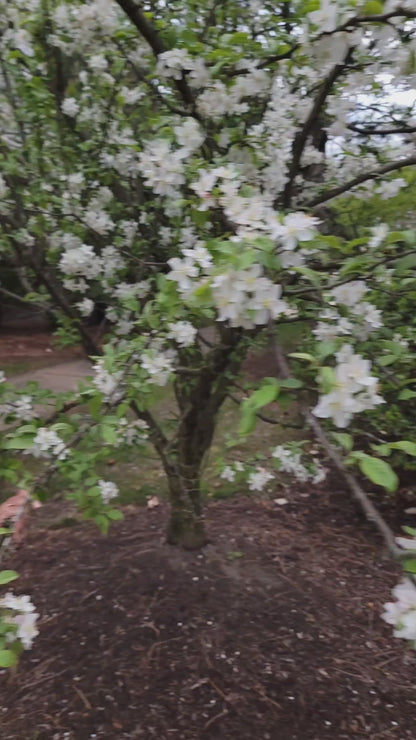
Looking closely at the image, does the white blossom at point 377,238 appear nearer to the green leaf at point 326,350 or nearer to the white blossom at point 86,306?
the green leaf at point 326,350

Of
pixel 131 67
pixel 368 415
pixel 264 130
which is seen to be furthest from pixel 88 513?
pixel 131 67

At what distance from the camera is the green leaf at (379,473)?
98cm

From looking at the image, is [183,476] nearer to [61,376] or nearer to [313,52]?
[313,52]

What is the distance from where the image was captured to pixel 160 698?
2.41 m

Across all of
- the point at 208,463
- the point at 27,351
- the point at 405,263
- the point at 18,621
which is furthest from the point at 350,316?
the point at 27,351

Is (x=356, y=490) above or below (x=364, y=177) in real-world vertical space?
below

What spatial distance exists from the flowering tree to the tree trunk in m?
0.01

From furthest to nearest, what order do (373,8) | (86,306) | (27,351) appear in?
1. (27,351)
2. (86,306)
3. (373,8)

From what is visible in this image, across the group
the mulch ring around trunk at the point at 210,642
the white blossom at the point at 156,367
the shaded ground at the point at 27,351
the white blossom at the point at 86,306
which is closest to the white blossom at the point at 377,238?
the white blossom at the point at 156,367

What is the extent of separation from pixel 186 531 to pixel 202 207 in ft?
6.90

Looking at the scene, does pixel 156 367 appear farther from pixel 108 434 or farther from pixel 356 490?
pixel 356 490

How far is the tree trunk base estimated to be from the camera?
314 cm

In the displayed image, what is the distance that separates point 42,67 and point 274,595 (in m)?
2.63

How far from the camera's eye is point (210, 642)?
8.75ft
